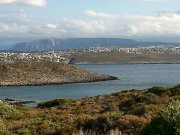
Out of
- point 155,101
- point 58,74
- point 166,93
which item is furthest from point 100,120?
point 58,74

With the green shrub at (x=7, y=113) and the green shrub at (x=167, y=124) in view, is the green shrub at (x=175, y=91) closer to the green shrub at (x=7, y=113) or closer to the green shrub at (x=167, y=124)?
the green shrub at (x=7, y=113)

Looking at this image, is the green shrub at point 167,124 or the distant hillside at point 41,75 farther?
the distant hillside at point 41,75

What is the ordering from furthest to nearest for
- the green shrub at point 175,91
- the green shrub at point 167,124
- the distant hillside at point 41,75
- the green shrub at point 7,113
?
the distant hillside at point 41,75, the green shrub at point 175,91, the green shrub at point 7,113, the green shrub at point 167,124

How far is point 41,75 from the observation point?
14412 cm

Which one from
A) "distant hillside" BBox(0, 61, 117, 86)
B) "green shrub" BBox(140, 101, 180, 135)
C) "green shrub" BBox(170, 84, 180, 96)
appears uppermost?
"green shrub" BBox(140, 101, 180, 135)

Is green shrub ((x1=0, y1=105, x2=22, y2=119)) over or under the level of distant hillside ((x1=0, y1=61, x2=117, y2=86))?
over

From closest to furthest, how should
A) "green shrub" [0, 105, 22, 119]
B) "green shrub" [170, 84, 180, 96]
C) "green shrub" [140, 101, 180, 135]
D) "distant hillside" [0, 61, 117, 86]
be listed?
"green shrub" [140, 101, 180, 135], "green shrub" [0, 105, 22, 119], "green shrub" [170, 84, 180, 96], "distant hillside" [0, 61, 117, 86]

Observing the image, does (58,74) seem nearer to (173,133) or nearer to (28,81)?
(28,81)

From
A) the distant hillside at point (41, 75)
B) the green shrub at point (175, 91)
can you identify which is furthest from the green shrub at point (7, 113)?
the distant hillside at point (41, 75)

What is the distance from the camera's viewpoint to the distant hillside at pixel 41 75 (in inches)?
5374

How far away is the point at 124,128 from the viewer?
643 inches

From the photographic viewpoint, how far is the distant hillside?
136500mm

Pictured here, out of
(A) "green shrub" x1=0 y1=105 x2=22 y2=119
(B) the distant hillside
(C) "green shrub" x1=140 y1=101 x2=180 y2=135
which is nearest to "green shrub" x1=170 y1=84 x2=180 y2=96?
(A) "green shrub" x1=0 y1=105 x2=22 y2=119

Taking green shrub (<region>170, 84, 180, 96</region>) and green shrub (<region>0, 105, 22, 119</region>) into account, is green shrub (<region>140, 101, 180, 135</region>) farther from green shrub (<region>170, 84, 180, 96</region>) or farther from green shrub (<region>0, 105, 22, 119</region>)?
green shrub (<region>170, 84, 180, 96</region>)
